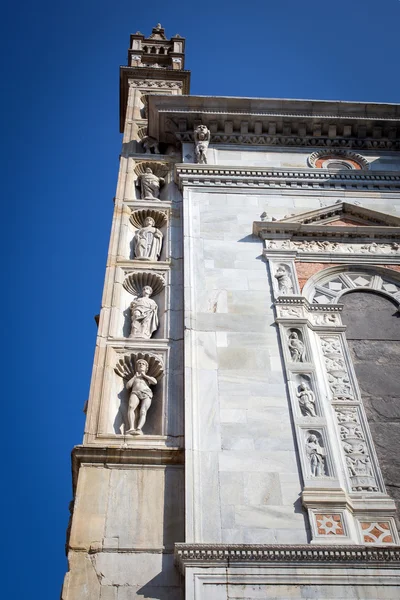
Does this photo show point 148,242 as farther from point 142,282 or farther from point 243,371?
point 243,371

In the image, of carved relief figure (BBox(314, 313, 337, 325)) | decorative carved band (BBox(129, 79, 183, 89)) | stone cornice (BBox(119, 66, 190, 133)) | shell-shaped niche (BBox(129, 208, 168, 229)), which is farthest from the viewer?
stone cornice (BBox(119, 66, 190, 133))

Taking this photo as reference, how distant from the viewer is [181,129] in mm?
15352

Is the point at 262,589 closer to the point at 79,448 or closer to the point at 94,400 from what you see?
the point at 79,448

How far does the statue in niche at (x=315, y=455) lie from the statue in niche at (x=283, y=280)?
288 cm

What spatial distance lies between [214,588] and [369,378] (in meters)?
4.20

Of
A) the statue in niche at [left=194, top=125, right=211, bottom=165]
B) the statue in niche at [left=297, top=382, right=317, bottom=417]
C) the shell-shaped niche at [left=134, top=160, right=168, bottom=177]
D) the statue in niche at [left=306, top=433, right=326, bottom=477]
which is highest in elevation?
the statue in niche at [left=194, top=125, right=211, bottom=165]

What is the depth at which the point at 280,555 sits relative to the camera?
711 centimetres

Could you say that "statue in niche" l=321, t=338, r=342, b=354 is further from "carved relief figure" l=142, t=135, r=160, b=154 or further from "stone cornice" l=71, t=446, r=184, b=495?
"carved relief figure" l=142, t=135, r=160, b=154

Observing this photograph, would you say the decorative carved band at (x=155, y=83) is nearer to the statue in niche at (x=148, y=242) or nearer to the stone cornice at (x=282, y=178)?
the stone cornice at (x=282, y=178)

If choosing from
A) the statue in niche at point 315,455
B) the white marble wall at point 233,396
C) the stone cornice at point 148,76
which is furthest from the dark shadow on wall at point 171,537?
the stone cornice at point 148,76

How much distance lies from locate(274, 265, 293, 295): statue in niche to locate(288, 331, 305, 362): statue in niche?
1.01 m

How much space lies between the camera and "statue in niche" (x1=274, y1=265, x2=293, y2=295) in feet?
35.7

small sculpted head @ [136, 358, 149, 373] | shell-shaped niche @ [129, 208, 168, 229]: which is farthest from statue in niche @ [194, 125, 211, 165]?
small sculpted head @ [136, 358, 149, 373]

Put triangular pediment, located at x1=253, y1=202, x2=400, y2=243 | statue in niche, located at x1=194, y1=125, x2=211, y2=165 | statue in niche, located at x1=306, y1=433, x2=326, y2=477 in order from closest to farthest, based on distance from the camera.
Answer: statue in niche, located at x1=306, y1=433, x2=326, y2=477 → triangular pediment, located at x1=253, y1=202, x2=400, y2=243 → statue in niche, located at x1=194, y1=125, x2=211, y2=165
